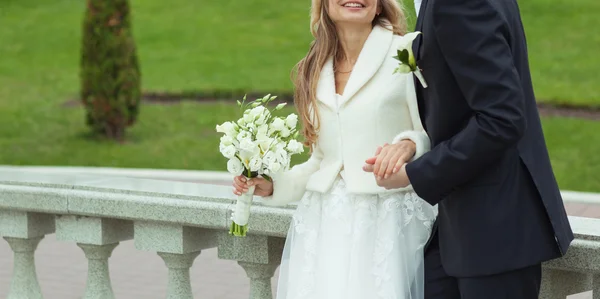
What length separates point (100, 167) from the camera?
42.9 feet

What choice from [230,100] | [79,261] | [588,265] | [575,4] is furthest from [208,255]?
[575,4]

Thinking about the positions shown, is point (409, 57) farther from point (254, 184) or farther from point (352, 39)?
point (254, 184)

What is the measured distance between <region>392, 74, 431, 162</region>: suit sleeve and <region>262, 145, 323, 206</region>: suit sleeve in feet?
1.31

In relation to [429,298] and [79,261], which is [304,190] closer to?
[429,298]

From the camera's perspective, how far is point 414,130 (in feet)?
11.0

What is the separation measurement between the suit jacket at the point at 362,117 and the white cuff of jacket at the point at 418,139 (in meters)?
0.14

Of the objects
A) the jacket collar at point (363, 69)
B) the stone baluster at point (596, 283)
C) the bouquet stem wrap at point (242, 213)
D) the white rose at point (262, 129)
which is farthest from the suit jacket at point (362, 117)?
the stone baluster at point (596, 283)

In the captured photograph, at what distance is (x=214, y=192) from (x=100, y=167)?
30.3 feet

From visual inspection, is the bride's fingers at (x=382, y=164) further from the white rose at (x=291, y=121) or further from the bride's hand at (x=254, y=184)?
the bride's hand at (x=254, y=184)

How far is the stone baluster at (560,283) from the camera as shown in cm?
342

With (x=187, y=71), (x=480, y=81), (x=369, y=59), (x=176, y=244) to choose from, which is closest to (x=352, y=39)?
(x=369, y=59)

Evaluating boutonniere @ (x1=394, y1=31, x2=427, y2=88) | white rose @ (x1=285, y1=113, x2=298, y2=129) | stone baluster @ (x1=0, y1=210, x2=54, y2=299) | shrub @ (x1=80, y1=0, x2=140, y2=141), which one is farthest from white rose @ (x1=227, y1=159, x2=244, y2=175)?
shrub @ (x1=80, y1=0, x2=140, y2=141)

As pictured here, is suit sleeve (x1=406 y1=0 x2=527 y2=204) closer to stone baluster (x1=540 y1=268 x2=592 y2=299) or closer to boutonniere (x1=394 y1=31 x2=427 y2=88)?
boutonniere (x1=394 y1=31 x2=427 y2=88)

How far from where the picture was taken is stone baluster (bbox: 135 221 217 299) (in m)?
4.19
